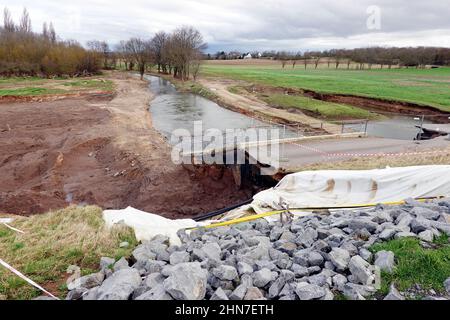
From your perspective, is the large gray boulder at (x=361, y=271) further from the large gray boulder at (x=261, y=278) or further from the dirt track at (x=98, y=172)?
the dirt track at (x=98, y=172)

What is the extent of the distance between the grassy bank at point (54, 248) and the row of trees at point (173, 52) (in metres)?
53.3

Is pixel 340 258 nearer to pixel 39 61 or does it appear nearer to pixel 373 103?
pixel 373 103

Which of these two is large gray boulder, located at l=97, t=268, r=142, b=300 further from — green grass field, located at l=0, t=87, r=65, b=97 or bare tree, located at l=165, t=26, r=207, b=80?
bare tree, located at l=165, t=26, r=207, b=80

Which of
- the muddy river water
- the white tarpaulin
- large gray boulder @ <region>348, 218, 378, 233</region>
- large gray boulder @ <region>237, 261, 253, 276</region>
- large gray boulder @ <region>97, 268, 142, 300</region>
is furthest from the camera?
the muddy river water

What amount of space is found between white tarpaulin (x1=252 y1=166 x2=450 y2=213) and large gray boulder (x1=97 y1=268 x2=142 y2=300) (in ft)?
16.0

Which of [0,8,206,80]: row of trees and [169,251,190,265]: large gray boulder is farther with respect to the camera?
[0,8,206,80]: row of trees

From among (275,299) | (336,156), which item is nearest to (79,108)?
(336,156)

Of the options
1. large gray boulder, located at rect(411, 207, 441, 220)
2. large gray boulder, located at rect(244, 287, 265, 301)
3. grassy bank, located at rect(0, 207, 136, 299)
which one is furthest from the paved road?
large gray boulder, located at rect(244, 287, 265, 301)

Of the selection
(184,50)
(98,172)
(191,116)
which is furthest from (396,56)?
(98,172)

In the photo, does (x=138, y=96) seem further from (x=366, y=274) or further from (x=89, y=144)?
(x=366, y=274)

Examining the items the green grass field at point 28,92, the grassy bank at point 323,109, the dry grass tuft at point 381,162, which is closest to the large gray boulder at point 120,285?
the dry grass tuft at point 381,162

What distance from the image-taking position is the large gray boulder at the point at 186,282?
4023mm

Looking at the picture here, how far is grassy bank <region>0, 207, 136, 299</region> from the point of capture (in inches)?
196

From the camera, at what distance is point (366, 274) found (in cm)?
440
